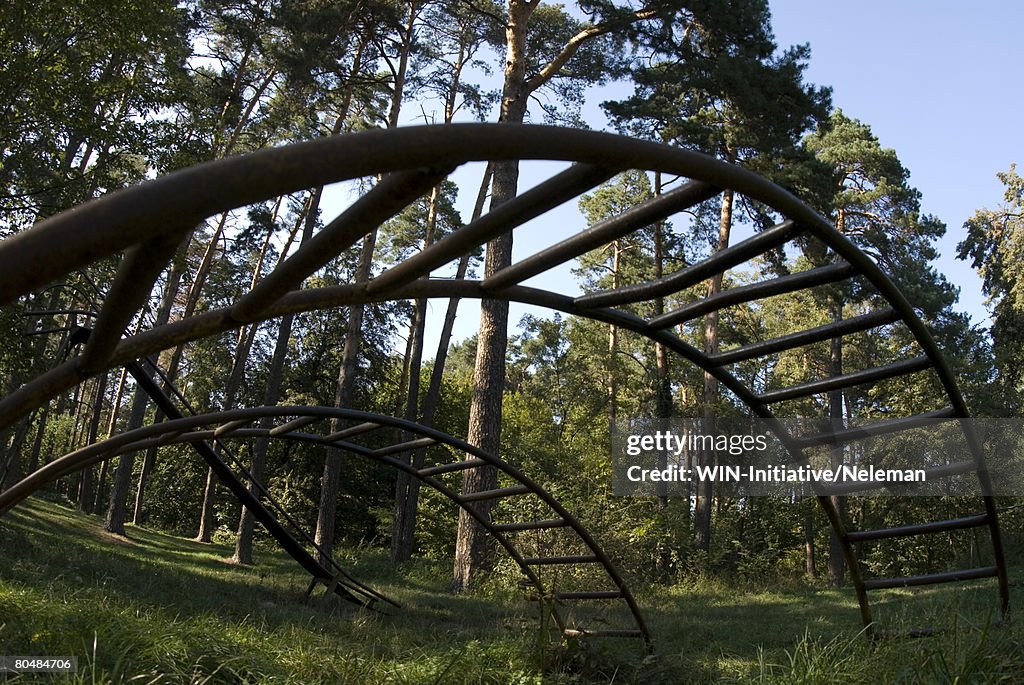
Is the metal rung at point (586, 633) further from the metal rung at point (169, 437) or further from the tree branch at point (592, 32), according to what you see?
the tree branch at point (592, 32)

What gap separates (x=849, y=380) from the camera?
123 inches

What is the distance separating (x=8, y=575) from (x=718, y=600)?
35.0 ft

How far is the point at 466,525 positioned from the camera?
12203 mm

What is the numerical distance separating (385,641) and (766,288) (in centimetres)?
458

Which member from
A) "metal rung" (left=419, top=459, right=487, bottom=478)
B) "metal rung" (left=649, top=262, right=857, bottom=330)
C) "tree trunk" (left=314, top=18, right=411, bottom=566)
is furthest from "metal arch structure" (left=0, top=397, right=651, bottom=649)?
"tree trunk" (left=314, top=18, right=411, bottom=566)

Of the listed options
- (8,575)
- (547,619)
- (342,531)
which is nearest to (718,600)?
(547,619)

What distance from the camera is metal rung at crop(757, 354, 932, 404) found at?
3109 millimetres

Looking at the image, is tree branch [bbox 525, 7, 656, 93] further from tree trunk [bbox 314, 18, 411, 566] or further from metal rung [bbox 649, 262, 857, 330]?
metal rung [bbox 649, 262, 857, 330]

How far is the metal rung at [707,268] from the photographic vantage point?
2295 millimetres

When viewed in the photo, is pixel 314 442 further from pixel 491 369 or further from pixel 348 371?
pixel 348 371

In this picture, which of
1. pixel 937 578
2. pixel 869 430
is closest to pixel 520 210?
pixel 869 430

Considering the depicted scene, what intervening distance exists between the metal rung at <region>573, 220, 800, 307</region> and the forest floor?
7.74ft

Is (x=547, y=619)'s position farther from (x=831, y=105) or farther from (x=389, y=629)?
(x=831, y=105)

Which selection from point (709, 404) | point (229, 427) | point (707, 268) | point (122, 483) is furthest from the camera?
point (709, 404)
